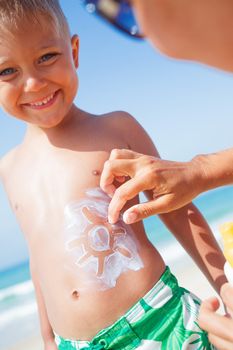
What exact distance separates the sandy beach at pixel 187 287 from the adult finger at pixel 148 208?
452 centimetres

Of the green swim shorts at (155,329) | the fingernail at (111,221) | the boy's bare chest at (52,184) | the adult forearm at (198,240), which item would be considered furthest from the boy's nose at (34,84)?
the green swim shorts at (155,329)

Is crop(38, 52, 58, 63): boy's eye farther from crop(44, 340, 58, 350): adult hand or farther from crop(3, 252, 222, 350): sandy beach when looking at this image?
crop(3, 252, 222, 350): sandy beach

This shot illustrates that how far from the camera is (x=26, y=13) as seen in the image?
2512 mm

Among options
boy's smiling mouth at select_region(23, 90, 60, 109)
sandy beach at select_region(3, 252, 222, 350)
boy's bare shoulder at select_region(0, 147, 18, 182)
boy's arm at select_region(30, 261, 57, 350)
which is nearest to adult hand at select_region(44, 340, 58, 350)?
boy's arm at select_region(30, 261, 57, 350)

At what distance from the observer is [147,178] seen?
180cm

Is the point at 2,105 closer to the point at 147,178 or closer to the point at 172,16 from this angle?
the point at 147,178

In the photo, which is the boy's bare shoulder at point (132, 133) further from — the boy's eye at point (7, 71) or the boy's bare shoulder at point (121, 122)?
the boy's eye at point (7, 71)

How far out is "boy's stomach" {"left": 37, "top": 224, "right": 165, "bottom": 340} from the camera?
225cm

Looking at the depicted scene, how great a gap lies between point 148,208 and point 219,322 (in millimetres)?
462

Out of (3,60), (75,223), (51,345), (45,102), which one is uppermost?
(3,60)

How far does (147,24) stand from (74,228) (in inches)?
63.6

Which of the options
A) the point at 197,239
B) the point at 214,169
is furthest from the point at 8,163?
the point at 214,169

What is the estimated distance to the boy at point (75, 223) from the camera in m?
2.24

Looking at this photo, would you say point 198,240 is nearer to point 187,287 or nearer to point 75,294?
point 75,294
